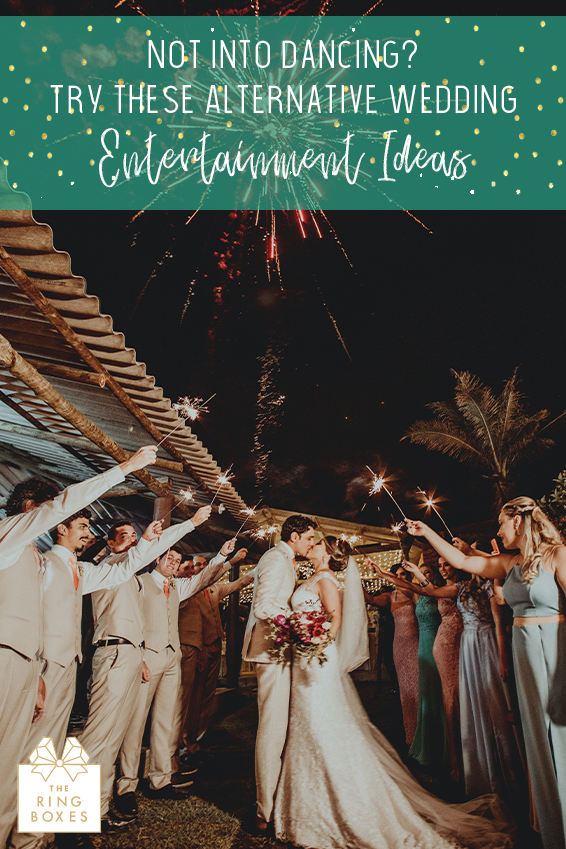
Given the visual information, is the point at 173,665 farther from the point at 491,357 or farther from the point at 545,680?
the point at 491,357

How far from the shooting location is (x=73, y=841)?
313 cm

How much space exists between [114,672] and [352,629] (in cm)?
176

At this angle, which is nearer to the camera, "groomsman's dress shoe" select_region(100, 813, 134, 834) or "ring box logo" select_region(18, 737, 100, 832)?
"ring box logo" select_region(18, 737, 100, 832)

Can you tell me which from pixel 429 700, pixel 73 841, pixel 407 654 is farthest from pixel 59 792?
pixel 407 654

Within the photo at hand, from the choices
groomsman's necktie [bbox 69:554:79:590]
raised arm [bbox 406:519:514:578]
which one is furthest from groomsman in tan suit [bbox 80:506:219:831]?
raised arm [bbox 406:519:514:578]

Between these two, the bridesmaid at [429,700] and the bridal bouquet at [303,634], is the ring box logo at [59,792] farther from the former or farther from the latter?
the bridesmaid at [429,700]

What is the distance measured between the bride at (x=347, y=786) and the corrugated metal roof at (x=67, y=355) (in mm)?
2136

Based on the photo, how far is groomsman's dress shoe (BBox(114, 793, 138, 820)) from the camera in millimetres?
3730

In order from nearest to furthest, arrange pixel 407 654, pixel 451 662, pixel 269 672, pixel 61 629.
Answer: pixel 61 629 → pixel 269 672 → pixel 451 662 → pixel 407 654

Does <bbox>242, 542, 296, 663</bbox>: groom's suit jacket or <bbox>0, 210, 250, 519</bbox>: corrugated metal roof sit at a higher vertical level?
<bbox>0, 210, 250, 519</bbox>: corrugated metal roof

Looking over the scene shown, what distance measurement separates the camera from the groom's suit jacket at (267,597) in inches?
147

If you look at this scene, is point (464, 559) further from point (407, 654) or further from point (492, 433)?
point (492, 433)

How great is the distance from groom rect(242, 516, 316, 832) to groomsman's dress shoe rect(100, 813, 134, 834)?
0.94m

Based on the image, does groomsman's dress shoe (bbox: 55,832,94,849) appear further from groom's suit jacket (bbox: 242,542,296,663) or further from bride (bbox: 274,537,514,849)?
groom's suit jacket (bbox: 242,542,296,663)
